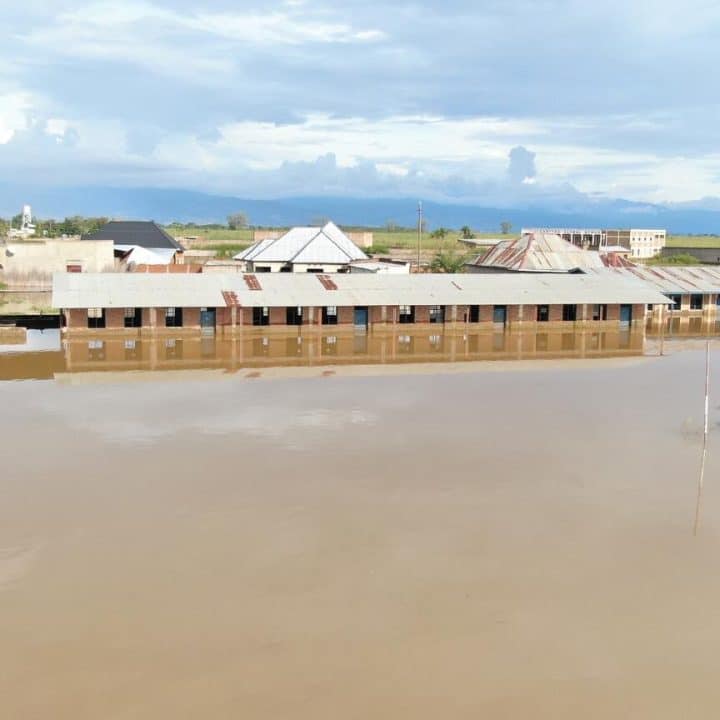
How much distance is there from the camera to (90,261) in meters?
54.2

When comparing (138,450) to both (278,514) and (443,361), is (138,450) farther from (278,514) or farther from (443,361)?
(443,361)

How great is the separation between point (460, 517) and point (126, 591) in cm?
615

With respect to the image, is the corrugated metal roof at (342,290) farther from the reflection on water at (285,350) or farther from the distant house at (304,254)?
the distant house at (304,254)

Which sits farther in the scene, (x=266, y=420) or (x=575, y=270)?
(x=575, y=270)

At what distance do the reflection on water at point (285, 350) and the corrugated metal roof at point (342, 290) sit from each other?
167 centimetres

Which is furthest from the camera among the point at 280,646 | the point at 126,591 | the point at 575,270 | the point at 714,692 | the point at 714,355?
the point at 575,270

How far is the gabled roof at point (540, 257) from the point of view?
184 ft

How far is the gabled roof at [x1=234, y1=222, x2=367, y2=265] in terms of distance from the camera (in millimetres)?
60156

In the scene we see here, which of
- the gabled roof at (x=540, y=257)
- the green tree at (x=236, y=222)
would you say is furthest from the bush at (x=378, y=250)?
the green tree at (x=236, y=222)

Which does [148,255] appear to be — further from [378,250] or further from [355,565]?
[355,565]

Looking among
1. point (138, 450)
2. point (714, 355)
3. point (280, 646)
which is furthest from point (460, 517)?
point (714, 355)

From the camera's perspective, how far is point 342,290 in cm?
→ 3981

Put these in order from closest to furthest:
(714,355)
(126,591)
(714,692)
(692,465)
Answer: (714,692), (126,591), (692,465), (714,355)

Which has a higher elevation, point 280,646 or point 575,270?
point 575,270
